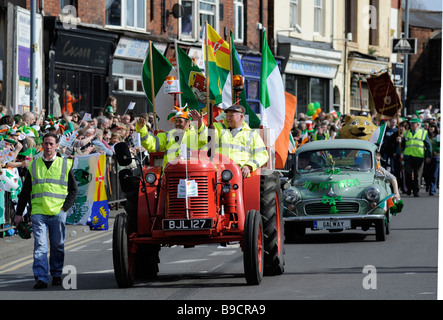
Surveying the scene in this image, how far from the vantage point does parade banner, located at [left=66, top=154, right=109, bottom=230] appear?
59.9 feet

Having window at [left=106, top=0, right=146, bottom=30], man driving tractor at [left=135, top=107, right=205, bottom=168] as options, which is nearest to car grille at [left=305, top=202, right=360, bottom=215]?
man driving tractor at [left=135, top=107, right=205, bottom=168]

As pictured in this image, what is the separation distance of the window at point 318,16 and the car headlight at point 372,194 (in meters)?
28.4

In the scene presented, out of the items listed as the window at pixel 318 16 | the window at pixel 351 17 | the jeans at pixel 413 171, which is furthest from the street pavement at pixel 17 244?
the window at pixel 351 17

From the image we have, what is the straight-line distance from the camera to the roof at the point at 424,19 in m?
66.6

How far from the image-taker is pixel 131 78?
32.4m

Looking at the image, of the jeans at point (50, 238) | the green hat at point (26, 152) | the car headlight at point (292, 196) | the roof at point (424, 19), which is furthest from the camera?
the roof at point (424, 19)

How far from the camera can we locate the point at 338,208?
16.1 m

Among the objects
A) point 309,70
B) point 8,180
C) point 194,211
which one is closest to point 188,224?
point 194,211

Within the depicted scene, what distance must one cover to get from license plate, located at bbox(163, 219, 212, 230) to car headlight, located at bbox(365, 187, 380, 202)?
5.64 m

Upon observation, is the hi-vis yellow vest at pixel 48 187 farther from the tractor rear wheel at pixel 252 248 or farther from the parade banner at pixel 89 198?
the parade banner at pixel 89 198

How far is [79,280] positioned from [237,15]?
27193 mm

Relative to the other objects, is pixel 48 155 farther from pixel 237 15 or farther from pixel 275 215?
pixel 237 15
